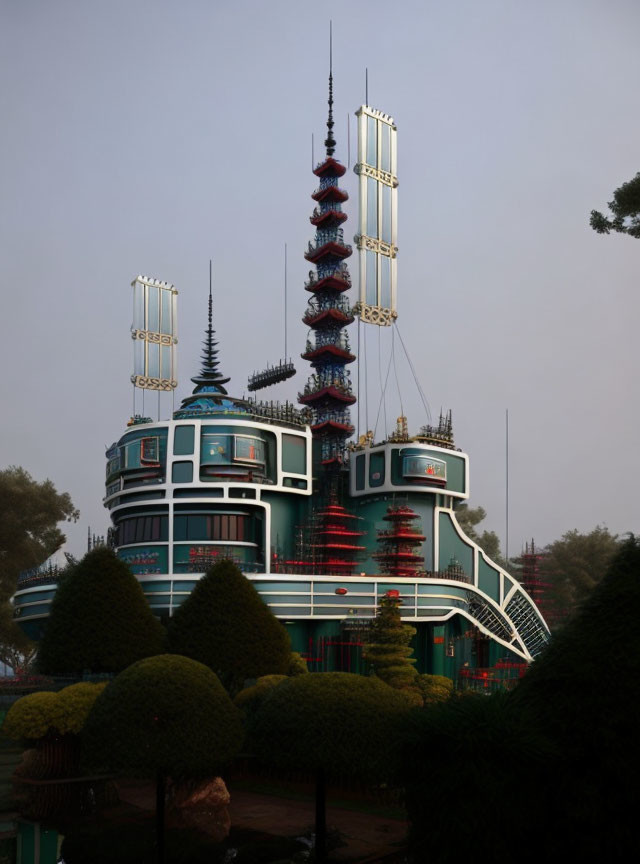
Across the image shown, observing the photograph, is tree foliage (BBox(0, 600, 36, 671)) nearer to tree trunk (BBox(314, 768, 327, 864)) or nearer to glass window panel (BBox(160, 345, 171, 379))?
glass window panel (BBox(160, 345, 171, 379))

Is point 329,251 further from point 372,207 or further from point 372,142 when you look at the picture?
point 372,142

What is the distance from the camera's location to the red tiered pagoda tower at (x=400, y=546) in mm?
61031

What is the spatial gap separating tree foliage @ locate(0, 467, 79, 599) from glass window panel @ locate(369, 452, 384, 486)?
31916 millimetres

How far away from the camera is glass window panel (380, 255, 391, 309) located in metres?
66.6

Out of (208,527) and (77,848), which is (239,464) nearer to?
(208,527)

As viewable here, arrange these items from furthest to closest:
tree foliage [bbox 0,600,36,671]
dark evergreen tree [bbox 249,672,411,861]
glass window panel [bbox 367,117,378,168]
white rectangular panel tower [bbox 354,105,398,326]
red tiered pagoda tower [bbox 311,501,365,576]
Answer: tree foliage [bbox 0,600,36,671] → glass window panel [bbox 367,117,378,168] → white rectangular panel tower [bbox 354,105,398,326] → red tiered pagoda tower [bbox 311,501,365,576] → dark evergreen tree [bbox 249,672,411,861]

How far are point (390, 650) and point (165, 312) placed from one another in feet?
125

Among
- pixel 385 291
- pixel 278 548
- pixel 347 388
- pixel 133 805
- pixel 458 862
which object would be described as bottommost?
pixel 133 805

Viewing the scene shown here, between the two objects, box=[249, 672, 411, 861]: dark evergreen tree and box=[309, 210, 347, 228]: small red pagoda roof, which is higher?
box=[309, 210, 347, 228]: small red pagoda roof

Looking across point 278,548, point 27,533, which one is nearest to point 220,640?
point 278,548

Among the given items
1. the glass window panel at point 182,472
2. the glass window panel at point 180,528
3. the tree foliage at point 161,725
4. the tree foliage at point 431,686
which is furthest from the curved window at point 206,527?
the tree foliage at point 161,725

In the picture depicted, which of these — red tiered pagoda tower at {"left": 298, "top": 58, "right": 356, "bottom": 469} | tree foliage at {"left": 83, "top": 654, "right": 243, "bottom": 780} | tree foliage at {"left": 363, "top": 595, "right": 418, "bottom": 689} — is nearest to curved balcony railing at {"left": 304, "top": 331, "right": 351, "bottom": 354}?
red tiered pagoda tower at {"left": 298, "top": 58, "right": 356, "bottom": 469}

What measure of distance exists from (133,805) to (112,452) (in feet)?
111

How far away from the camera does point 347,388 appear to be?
238 feet
